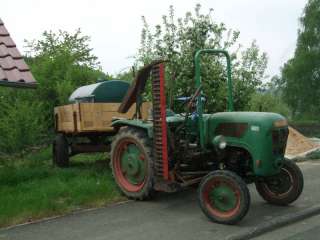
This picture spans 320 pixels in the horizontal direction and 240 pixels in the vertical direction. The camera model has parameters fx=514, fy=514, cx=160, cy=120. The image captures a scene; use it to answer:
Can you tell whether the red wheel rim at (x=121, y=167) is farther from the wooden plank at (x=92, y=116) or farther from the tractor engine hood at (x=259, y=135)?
the wooden plank at (x=92, y=116)

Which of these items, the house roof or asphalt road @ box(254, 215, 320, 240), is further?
the house roof

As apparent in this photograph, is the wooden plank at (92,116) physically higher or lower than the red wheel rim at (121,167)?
higher

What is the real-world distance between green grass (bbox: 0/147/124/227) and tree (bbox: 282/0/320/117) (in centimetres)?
3049

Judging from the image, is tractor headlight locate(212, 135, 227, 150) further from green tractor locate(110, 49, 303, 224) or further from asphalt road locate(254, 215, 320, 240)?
asphalt road locate(254, 215, 320, 240)

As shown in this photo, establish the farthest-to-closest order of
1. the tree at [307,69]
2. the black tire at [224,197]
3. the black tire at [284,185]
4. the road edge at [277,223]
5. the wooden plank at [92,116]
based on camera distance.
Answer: the tree at [307,69] → the wooden plank at [92,116] → the black tire at [284,185] → the black tire at [224,197] → the road edge at [277,223]

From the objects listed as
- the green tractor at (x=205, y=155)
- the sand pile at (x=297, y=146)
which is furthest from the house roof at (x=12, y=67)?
the sand pile at (x=297, y=146)

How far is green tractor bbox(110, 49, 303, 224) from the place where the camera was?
6.50 m

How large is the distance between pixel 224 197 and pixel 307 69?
112ft

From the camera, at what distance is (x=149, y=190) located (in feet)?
25.1

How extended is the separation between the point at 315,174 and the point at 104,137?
4.48 metres

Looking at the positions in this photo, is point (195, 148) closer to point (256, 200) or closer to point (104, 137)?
point (256, 200)

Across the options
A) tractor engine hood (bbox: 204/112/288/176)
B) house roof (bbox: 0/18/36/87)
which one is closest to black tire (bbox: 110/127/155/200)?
tractor engine hood (bbox: 204/112/288/176)

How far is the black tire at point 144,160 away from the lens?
24.7 ft

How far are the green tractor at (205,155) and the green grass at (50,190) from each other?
0.47 metres
